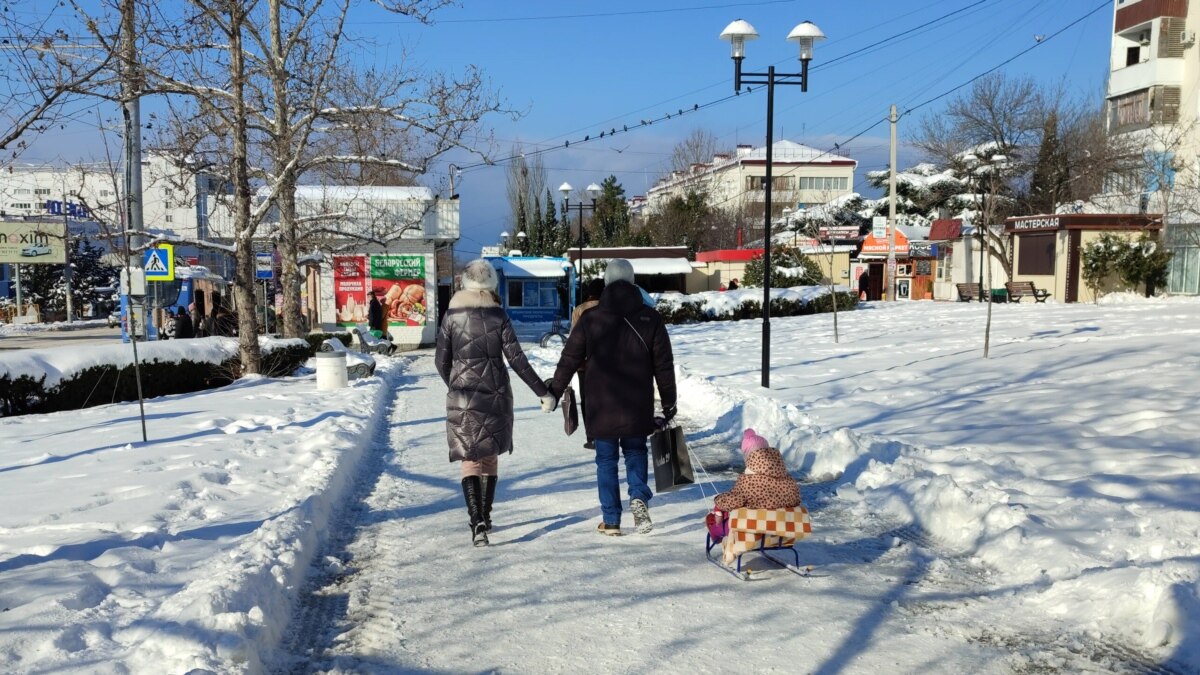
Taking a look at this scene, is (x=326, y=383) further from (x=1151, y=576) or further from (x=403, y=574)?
(x=1151, y=576)

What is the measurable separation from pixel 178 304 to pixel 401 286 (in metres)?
9.84

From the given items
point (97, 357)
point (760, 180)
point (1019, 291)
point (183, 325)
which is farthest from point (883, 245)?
point (97, 357)

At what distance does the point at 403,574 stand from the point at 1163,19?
46.2 metres

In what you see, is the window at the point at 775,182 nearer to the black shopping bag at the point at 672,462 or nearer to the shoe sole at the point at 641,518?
the black shopping bag at the point at 672,462

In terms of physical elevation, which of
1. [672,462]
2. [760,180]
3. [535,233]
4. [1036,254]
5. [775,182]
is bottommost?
[672,462]

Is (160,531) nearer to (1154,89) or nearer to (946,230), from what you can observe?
(946,230)

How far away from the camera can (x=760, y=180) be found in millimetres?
81625

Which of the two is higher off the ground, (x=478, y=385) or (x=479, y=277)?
(x=479, y=277)

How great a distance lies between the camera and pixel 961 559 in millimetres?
5523

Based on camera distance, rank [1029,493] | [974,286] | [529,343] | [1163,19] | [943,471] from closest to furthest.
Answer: [1029,493] → [943,471] → [529,343] → [974,286] → [1163,19]

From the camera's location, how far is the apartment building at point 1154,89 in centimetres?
→ 3716

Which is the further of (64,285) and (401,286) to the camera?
(64,285)

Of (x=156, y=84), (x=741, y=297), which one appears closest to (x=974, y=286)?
(x=741, y=297)

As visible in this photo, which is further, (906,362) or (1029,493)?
(906,362)
